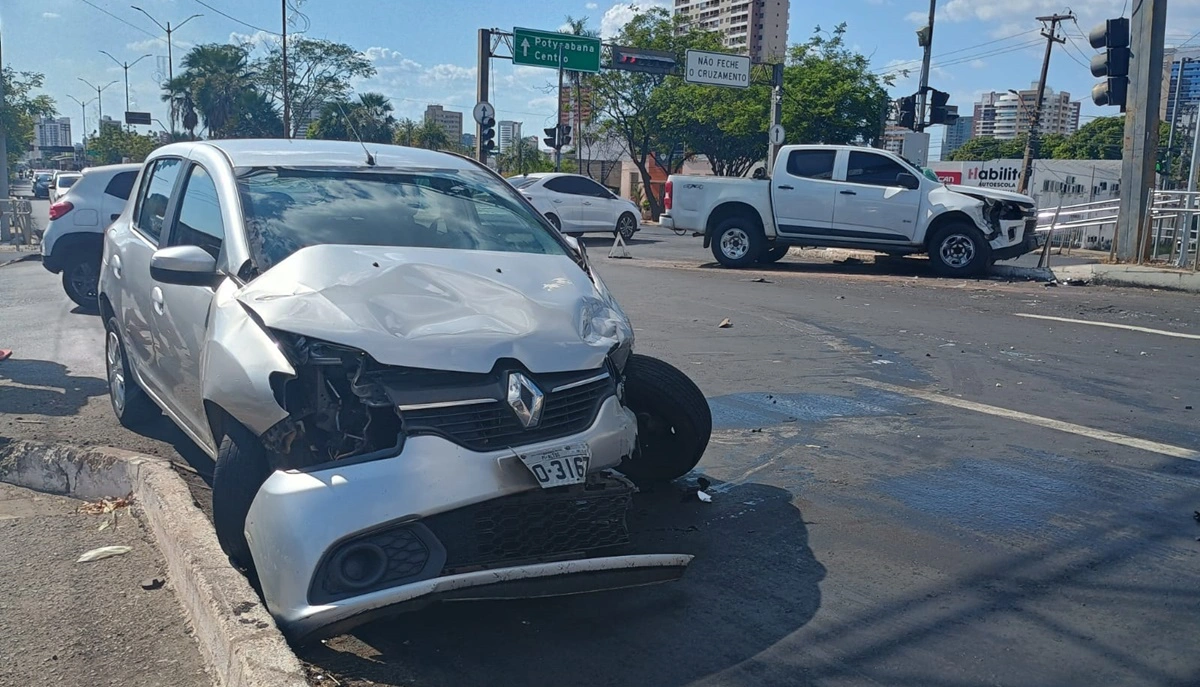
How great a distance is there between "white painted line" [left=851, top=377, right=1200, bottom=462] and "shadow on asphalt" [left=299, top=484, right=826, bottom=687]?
2.75m

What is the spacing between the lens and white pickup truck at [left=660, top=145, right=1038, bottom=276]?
15172 mm

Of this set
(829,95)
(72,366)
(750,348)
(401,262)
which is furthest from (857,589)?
(829,95)

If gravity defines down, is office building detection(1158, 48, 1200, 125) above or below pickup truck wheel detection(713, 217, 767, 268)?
above

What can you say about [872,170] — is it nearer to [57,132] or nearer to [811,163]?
[811,163]

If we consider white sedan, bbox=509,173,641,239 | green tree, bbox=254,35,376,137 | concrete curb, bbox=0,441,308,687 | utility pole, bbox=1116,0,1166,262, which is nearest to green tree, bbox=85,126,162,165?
green tree, bbox=254,35,376,137

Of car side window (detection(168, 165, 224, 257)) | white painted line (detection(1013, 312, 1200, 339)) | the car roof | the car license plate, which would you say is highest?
the car roof

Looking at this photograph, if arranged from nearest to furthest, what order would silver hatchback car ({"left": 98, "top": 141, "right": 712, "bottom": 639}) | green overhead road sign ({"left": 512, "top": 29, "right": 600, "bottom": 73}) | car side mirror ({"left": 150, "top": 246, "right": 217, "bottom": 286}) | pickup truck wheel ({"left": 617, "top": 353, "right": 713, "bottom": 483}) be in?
silver hatchback car ({"left": 98, "top": 141, "right": 712, "bottom": 639}) → car side mirror ({"left": 150, "top": 246, "right": 217, "bottom": 286}) → pickup truck wheel ({"left": 617, "top": 353, "right": 713, "bottom": 483}) → green overhead road sign ({"left": 512, "top": 29, "right": 600, "bottom": 73})

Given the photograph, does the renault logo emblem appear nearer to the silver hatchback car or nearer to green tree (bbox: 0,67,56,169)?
the silver hatchback car

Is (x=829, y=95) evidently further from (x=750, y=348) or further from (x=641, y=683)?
(x=641, y=683)

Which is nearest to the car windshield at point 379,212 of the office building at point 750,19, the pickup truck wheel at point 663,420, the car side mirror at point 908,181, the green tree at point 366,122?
the pickup truck wheel at point 663,420

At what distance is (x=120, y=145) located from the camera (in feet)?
229

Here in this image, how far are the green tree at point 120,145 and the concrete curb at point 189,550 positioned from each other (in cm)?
6664

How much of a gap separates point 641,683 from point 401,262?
1.85 metres

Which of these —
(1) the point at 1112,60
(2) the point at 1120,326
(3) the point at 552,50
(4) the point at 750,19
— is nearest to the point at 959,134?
(4) the point at 750,19
